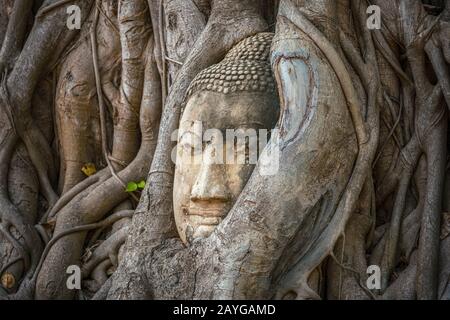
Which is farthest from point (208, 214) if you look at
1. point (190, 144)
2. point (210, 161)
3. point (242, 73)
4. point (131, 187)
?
point (131, 187)

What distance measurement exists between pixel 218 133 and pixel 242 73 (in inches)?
12.2

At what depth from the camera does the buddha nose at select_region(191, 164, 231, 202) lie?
13.0ft

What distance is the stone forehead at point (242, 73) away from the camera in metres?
4.10

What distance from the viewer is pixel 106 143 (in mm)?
5176

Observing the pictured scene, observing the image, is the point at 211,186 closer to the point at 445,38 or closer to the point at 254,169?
the point at 254,169

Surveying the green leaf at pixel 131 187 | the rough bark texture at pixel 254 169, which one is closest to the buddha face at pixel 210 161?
the rough bark texture at pixel 254 169

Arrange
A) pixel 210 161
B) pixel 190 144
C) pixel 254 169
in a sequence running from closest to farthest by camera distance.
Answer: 1. pixel 254 169
2. pixel 210 161
3. pixel 190 144

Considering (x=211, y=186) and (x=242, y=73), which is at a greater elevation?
(x=242, y=73)

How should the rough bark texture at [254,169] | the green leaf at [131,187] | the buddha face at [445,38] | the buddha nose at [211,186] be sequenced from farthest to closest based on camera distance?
the green leaf at [131,187]
the buddha face at [445,38]
the buddha nose at [211,186]
the rough bark texture at [254,169]

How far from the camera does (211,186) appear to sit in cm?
399

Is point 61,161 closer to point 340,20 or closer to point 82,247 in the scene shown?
point 82,247

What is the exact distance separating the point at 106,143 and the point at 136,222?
0.95m

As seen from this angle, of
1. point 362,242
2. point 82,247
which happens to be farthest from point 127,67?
point 362,242

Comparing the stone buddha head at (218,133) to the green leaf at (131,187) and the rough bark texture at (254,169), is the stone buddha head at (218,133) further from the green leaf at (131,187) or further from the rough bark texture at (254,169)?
the green leaf at (131,187)
